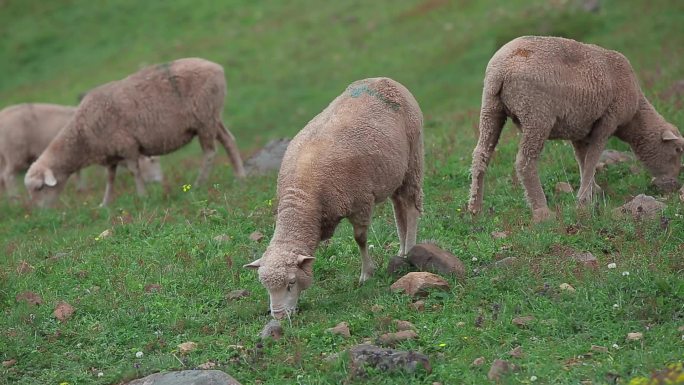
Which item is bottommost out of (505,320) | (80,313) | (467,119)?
(467,119)

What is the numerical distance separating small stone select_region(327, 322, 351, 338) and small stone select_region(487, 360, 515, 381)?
1.29m

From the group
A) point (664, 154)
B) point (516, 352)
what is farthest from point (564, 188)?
point (516, 352)

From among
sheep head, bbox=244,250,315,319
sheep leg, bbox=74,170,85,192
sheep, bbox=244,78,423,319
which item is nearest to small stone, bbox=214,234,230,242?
sheep, bbox=244,78,423,319

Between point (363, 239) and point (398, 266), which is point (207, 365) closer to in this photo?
point (363, 239)

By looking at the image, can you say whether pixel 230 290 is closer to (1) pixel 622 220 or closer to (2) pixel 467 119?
(1) pixel 622 220

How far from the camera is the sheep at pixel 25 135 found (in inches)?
681


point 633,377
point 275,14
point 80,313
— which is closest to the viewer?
point 633,377

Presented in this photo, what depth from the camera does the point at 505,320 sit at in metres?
7.56

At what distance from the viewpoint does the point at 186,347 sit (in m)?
7.82

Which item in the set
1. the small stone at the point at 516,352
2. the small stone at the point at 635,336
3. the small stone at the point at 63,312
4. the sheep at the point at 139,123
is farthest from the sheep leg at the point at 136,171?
the small stone at the point at 635,336

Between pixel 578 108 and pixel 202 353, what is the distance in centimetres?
476

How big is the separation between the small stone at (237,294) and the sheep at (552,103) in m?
2.85

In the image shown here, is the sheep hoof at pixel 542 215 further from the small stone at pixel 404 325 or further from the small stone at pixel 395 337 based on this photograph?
the small stone at pixel 395 337

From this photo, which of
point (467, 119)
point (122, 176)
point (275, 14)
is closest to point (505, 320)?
point (467, 119)
